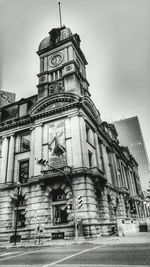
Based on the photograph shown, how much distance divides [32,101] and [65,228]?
823 inches

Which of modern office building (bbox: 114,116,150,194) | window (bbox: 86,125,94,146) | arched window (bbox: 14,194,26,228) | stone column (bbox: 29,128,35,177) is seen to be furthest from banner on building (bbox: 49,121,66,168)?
modern office building (bbox: 114,116,150,194)

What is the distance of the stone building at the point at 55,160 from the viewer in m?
23.8

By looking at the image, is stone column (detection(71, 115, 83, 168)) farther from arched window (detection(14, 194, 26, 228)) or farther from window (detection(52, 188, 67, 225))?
arched window (detection(14, 194, 26, 228))

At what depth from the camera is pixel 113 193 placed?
1405 inches

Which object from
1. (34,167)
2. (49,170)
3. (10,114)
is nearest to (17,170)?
(34,167)

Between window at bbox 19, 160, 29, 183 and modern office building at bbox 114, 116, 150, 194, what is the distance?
15156 centimetres

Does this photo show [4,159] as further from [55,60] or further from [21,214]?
[55,60]

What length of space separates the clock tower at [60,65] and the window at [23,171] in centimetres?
1086

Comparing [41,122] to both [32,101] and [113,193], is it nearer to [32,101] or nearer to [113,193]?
[32,101]

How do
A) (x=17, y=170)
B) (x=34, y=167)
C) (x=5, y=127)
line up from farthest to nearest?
(x=5, y=127) → (x=17, y=170) → (x=34, y=167)

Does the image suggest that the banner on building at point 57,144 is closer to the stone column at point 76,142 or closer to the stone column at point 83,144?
the stone column at point 76,142

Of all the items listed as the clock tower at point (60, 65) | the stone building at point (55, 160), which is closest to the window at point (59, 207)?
the stone building at point (55, 160)

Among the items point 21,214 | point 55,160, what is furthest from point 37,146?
point 21,214

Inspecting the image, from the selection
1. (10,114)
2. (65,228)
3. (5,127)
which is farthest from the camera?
(10,114)
